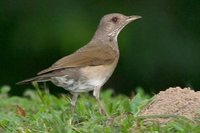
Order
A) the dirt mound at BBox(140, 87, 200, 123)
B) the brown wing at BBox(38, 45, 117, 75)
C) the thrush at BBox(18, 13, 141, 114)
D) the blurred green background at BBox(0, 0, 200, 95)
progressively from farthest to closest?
the blurred green background at BBox(0, 0, 200, 95), the brown wing at BBox(38, 45, 117, 75), the thrush at BBox(18, 13, 141, 114), the dirt mound at BBox(140, 87, 200, 123)

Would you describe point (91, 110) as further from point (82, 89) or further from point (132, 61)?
point (132, 61)

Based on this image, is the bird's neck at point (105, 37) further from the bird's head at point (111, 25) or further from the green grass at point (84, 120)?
the green grass at point (84, 120)

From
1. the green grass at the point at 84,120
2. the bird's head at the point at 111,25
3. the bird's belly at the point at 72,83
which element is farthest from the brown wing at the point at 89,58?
the green grass at the point at 84,120

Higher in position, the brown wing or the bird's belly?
the brown wing

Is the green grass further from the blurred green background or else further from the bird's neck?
the blurred green background

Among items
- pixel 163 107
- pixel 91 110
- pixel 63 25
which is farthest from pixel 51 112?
pixel 63 25

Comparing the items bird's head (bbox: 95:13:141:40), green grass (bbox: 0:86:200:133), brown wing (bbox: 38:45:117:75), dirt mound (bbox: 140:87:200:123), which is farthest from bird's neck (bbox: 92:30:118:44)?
dirt mound (bbox: 140:87:200:123)
